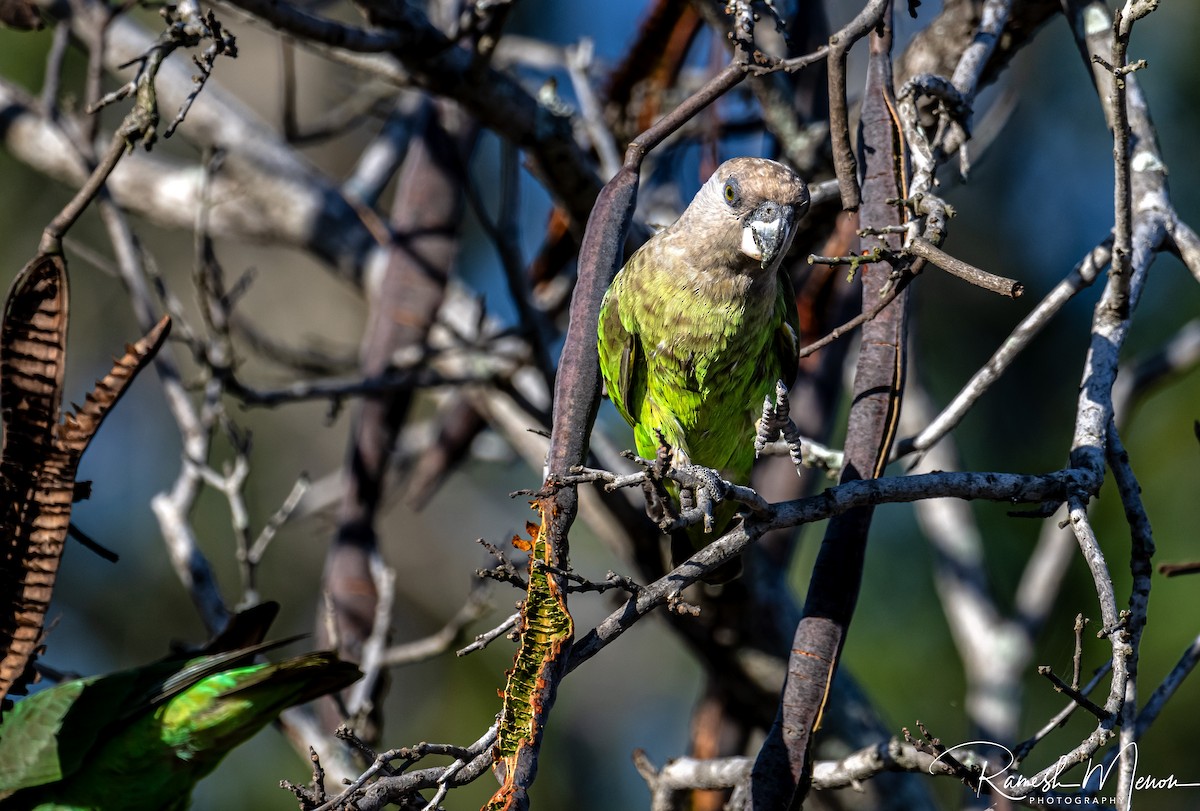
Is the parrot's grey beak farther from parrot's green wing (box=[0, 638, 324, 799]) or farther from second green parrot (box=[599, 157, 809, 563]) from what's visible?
parrot's green wing (box=[0, 638, 324, 799])

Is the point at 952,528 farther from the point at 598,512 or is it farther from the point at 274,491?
the point at 274,491

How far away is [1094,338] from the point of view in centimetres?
266

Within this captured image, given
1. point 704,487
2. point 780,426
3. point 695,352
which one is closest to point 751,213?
point 695,352

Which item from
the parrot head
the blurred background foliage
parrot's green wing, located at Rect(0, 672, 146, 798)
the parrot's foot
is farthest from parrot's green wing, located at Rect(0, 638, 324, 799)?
the blurred background foliage

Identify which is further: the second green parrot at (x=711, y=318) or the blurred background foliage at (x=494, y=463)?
the blurred background foliage at (x=494, y=463)

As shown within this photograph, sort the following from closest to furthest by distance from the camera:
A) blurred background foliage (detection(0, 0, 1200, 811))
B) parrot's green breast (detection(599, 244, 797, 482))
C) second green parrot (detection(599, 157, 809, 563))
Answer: second green parrot (detection(599, 157, 809, 563))
parrot's green breast (detection(599, 244, 797, 482))
blurred background foliage (detection(0, 0, 1200, 811))

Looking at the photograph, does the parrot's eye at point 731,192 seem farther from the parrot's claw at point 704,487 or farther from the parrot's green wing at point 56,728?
the parrot's green wing at point 56,728

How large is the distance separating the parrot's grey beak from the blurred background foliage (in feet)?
18.4

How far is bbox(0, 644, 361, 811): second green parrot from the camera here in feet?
9.82

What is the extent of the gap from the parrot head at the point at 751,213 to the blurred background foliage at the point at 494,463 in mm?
5500

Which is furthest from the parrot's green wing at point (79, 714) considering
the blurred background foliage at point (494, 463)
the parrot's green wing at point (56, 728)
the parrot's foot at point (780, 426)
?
the blurred background foliage at point (494, 463)

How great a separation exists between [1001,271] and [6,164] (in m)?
9.17

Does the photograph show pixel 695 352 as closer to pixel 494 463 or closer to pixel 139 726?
pixel 139 726

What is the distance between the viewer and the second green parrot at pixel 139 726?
2992mm
